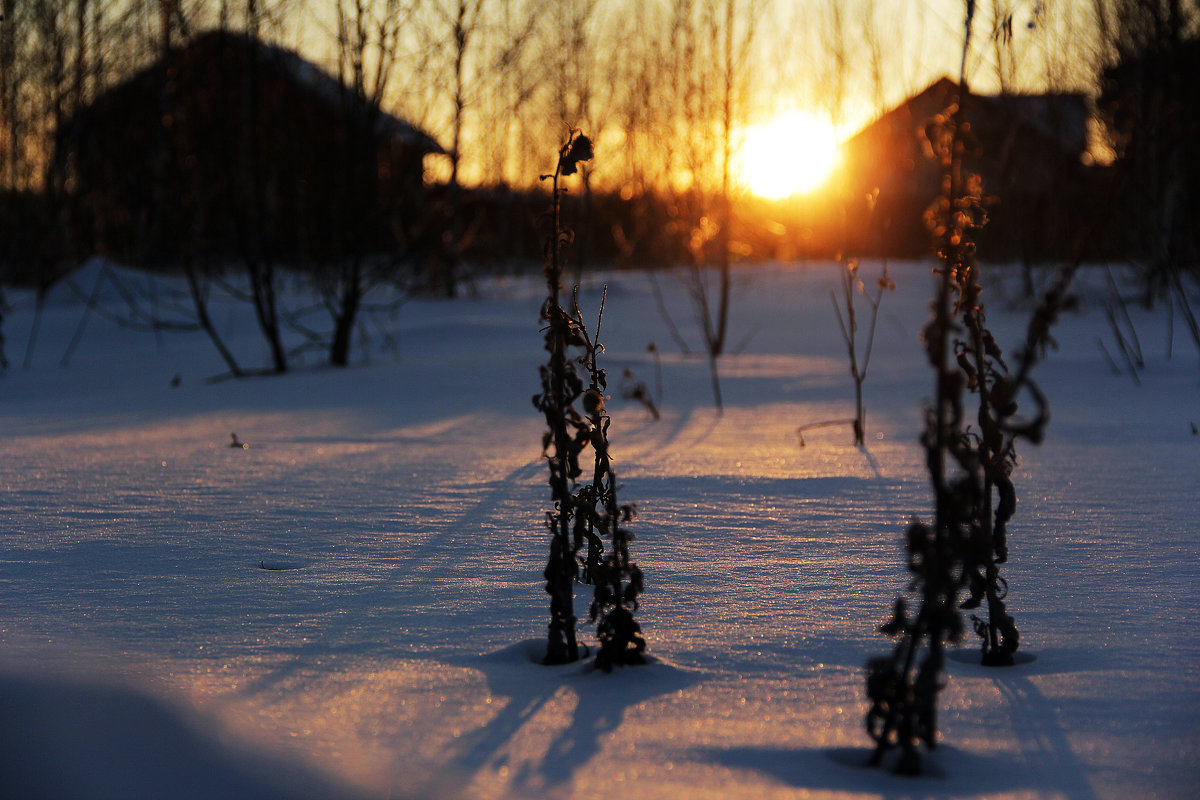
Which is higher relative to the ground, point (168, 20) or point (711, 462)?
point (168, 20)

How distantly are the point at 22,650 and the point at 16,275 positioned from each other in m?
15.1

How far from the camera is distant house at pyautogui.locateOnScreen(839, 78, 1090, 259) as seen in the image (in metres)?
8.35

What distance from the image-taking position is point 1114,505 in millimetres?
2898

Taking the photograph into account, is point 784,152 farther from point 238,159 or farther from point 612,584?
point 612,584

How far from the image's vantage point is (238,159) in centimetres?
884

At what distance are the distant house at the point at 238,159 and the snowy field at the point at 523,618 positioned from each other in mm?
2453

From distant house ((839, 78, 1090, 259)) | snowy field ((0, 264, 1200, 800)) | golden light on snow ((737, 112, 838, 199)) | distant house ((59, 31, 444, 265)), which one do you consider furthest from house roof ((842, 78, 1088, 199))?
distant house ((59, 31, 444, 265))

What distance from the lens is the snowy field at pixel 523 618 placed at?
1.32 metres

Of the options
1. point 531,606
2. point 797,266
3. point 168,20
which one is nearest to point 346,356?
point 168,20

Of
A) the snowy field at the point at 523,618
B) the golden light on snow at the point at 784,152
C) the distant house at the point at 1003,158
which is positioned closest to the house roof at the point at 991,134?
the distant house at the point at 1003,158

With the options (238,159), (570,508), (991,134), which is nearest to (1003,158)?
(570,508)

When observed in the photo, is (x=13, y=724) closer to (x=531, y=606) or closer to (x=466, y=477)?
(x=531, y=606)

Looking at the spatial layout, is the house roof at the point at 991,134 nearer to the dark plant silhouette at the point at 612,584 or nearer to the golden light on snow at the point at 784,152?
the golden light on snow at the point at 784,152

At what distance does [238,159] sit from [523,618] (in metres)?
8.01
